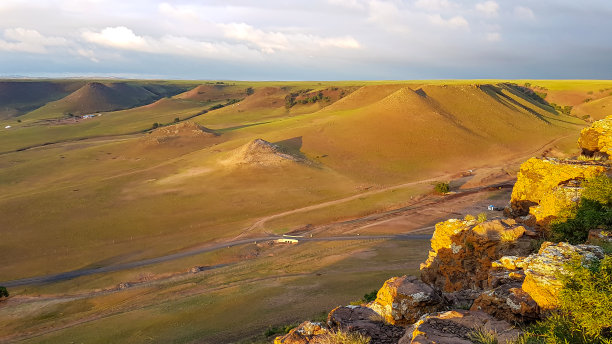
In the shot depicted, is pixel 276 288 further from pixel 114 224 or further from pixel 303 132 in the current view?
pixel 303 132

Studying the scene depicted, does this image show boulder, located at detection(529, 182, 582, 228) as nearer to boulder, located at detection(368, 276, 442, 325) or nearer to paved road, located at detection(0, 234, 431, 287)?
boulder, located at detection(368, 276, 442, 325)

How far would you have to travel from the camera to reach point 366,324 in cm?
1070

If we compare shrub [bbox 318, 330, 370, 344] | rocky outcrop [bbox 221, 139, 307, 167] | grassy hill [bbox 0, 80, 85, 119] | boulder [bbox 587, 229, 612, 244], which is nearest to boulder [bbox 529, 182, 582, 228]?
boulder [bbox 587, 229, 612, 244]

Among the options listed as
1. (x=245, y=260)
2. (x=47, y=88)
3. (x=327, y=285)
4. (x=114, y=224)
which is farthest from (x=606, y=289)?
(x=47, y=88)

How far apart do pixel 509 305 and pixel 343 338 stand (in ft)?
14.5

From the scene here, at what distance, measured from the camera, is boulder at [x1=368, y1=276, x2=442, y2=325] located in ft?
35.7

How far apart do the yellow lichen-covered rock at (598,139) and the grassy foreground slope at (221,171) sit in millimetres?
27357

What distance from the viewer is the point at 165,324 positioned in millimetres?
20234

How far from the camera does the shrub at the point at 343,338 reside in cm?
902

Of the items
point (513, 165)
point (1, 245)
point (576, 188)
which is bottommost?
point (1, 245)

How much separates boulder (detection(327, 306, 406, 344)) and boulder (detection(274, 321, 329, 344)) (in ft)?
1.37

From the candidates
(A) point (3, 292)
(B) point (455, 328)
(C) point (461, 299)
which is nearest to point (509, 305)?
(B) point (455, 328)

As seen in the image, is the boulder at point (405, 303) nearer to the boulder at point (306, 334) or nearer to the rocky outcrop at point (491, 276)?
the rocky outcrop at point (491, 276)

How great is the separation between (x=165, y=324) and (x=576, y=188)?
20783 mm
